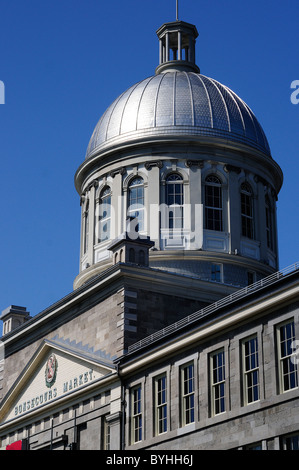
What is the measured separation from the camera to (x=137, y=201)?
53438mm

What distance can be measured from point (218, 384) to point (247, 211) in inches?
806

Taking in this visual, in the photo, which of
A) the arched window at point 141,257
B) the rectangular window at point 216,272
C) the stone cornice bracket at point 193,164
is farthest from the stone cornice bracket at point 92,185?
the arched window at point 141,257

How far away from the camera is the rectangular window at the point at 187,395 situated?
36.7 m

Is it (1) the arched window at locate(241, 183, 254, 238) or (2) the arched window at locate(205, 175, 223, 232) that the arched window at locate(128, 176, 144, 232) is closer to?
(2) the arched window at locate(205, 175, 223, 232)

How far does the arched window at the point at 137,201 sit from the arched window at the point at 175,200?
154 cm

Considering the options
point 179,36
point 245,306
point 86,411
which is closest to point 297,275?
point 245,306

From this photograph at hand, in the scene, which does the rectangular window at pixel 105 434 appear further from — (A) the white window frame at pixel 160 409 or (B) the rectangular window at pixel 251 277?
(B) the rectangular window at pixel 251 277

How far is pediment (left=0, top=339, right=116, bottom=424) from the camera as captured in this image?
4341cm

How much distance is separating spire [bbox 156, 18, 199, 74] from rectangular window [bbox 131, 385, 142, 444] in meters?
25.6

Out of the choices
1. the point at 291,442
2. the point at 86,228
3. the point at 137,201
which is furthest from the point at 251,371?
the point at 86,228

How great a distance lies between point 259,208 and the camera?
54688 mm

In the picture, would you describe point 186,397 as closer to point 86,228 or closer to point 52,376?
point 52,376
